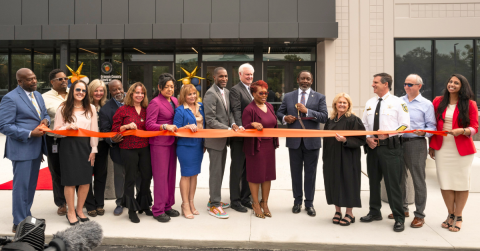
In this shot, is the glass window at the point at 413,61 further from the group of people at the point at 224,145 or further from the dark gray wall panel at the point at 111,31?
the dark gray wall panel at the point at 111,31

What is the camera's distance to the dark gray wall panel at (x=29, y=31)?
47.8 ft

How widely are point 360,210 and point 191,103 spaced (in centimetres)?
308

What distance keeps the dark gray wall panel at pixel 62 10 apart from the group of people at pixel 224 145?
427 inches

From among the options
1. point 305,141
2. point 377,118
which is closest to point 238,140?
point 305,141

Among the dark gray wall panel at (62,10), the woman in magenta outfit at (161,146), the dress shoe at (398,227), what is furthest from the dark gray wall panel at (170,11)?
the dress shoe at (398,227)

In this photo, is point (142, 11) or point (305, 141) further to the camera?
point (142, 11)

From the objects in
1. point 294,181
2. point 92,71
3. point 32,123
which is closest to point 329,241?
point 294,181

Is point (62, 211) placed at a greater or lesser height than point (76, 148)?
lesser

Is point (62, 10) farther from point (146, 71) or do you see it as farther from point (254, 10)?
point (254, 10)

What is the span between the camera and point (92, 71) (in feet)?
55.7

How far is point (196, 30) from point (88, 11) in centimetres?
451

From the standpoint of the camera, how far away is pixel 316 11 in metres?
14.1

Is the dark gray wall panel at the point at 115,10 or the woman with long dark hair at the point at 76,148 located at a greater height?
the dark gray wall panel at the point at 115,10

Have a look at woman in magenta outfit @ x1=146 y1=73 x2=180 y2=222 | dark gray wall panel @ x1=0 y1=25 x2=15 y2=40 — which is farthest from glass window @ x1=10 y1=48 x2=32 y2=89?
woman in magenta outfit @ x1=146 y1=73 x2=180 y2=222
